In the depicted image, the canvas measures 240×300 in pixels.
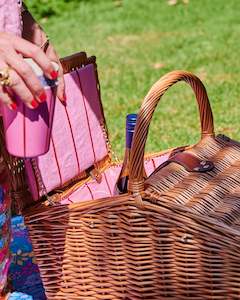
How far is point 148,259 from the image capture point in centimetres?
203

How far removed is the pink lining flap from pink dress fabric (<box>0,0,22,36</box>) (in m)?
0.47

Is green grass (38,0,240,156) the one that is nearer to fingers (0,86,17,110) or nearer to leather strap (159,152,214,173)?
leather strap (159,152,214,173)

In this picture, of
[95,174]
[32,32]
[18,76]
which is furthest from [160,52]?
[18,76]

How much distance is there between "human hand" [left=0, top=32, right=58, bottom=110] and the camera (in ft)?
5.43

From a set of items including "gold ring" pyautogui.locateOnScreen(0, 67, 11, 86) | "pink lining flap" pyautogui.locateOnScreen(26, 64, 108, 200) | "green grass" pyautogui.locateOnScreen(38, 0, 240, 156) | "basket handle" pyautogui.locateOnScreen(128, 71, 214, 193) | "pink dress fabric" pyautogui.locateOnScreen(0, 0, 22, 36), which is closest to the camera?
"gold ring" pyautogui.locateOnScreen(0, 67, 11, 86)

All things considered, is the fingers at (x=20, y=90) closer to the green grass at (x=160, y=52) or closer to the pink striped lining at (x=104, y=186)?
the pink striped lining at (x=104, y=186)

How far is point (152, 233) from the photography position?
78.4 inches

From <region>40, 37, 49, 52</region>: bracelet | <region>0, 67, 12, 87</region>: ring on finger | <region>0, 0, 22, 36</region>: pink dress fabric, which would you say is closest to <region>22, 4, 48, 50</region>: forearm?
<region>40, 37, 49, 52</region>: bracelet

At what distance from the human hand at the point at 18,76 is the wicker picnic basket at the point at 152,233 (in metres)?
0.35

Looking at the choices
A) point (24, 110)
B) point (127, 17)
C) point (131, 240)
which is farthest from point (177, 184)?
point (127, 17)

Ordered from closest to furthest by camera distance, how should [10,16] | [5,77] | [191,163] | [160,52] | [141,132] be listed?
[5,77]
[141,132]
[10,16]
[191,163]
[160,52]

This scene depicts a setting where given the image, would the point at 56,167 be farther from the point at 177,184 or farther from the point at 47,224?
the point at 177,184

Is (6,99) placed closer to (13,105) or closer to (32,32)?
(13,105)

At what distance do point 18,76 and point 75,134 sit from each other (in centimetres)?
92
